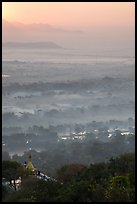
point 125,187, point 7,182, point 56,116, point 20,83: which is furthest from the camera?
point 56,116

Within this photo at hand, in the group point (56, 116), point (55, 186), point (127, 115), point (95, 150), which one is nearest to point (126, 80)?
point (127, 115)

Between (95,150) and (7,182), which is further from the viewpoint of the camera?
(95,150)

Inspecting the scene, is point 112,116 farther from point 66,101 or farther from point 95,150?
point 95,150

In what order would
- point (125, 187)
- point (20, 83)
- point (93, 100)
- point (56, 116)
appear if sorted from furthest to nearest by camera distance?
point (93, 100) < point (56, 116) < point (20, 83) < point (125, 187)

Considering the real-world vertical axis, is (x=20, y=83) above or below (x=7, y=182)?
above

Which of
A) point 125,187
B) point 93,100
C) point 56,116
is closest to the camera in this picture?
point 125,187

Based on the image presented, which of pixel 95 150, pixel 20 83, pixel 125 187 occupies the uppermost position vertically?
pixel 20 83

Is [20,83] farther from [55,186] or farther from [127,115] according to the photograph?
[55,186]

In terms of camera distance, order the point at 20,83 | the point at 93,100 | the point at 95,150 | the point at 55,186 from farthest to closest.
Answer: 1. the point at 93,100
2. the point at 20,83
3. the point at 95,150
4. the point at 55,186

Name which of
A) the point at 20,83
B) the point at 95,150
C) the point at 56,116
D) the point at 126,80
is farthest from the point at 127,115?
the point at 95,150
